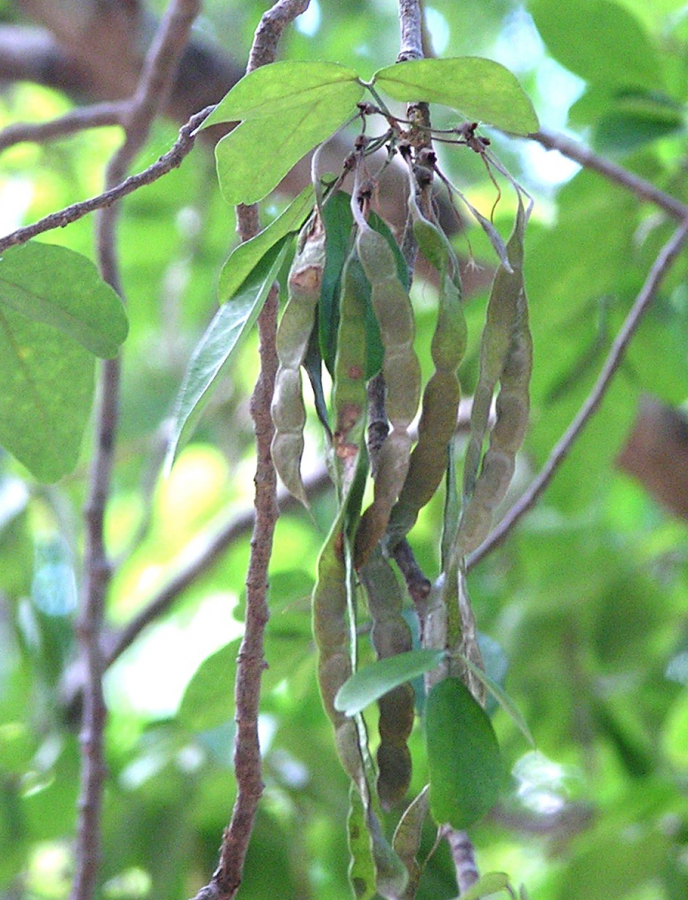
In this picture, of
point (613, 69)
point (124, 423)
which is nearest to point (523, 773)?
point (124, 423)

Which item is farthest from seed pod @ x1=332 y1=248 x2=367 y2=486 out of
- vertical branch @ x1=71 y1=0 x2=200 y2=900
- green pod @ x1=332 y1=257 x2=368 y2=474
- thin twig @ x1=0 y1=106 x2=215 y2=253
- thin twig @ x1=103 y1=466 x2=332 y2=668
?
thin twig @ x1=103 y1=466 x2=332 y2=668

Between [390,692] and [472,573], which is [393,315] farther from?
[472,573]

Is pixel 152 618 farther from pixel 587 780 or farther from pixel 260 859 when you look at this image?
pixel 587 780

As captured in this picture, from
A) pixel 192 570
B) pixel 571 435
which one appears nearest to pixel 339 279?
pixel 571 435

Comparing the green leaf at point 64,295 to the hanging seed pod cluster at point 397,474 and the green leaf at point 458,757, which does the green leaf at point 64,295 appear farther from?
the green leaf at point 458,757

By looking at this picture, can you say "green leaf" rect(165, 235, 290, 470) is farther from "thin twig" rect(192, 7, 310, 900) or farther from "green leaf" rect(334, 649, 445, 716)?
"green leaf" rect(334, 649, 445, 716)
